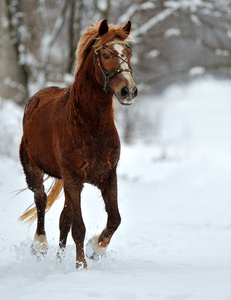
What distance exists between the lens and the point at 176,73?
16.3m

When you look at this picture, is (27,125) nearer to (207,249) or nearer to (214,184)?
(207,249)

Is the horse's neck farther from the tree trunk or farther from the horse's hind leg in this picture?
the tree trunk

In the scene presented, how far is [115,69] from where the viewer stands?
4.22m

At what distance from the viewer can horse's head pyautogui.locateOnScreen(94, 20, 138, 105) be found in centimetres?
406

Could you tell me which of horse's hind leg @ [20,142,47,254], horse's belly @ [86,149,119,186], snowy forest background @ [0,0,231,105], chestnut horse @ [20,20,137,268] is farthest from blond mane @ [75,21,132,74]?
snowy forest background @ [0,0,231,105]

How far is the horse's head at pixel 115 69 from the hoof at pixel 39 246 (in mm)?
2104

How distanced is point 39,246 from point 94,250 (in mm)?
829

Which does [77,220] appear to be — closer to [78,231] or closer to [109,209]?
[78,231]

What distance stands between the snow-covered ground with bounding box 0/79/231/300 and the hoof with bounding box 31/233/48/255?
0.10m

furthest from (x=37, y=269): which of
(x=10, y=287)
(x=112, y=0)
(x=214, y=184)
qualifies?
(x=112, y=0)

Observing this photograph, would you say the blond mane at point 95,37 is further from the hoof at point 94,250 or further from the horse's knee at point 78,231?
the hoof at point 94,250

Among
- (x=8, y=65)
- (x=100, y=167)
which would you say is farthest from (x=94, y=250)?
(x=8, y=65)

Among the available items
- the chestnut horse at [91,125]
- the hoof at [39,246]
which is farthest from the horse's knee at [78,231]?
the hoof at [39,246]

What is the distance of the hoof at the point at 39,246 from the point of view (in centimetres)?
552
